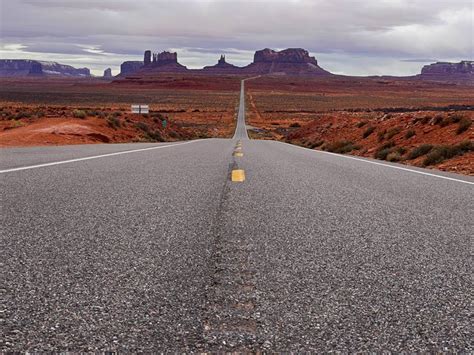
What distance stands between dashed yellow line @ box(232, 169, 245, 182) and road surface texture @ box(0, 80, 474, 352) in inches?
55.0

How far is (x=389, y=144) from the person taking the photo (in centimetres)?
2094

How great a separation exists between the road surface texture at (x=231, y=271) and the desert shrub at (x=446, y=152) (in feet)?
30.3

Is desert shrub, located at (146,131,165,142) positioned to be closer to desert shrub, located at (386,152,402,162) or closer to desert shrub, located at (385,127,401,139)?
desert shrub, located at (385,127,401,139)

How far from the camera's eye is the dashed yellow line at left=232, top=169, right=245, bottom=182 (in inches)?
279

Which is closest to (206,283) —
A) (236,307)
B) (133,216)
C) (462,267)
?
(236,307)

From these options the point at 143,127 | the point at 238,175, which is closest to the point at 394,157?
the point at 238,175

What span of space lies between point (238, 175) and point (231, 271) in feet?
15.7

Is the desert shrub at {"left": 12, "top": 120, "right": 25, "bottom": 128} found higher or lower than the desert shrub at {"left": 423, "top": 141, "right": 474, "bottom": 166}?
lower

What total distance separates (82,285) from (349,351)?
4.45 feet

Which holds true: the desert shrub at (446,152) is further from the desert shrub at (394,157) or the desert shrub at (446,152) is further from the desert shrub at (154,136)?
the desert shrub at (154,136)

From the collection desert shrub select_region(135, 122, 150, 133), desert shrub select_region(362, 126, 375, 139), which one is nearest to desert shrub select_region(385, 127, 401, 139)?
desert shrub select_region(362, 126, 375, 139)

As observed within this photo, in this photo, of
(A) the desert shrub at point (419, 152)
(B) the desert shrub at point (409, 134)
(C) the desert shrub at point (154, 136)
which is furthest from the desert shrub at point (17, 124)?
(A) the desert shrub at point (419, 152)

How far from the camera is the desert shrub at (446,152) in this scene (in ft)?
47.3

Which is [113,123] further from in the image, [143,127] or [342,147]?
[342,147]
